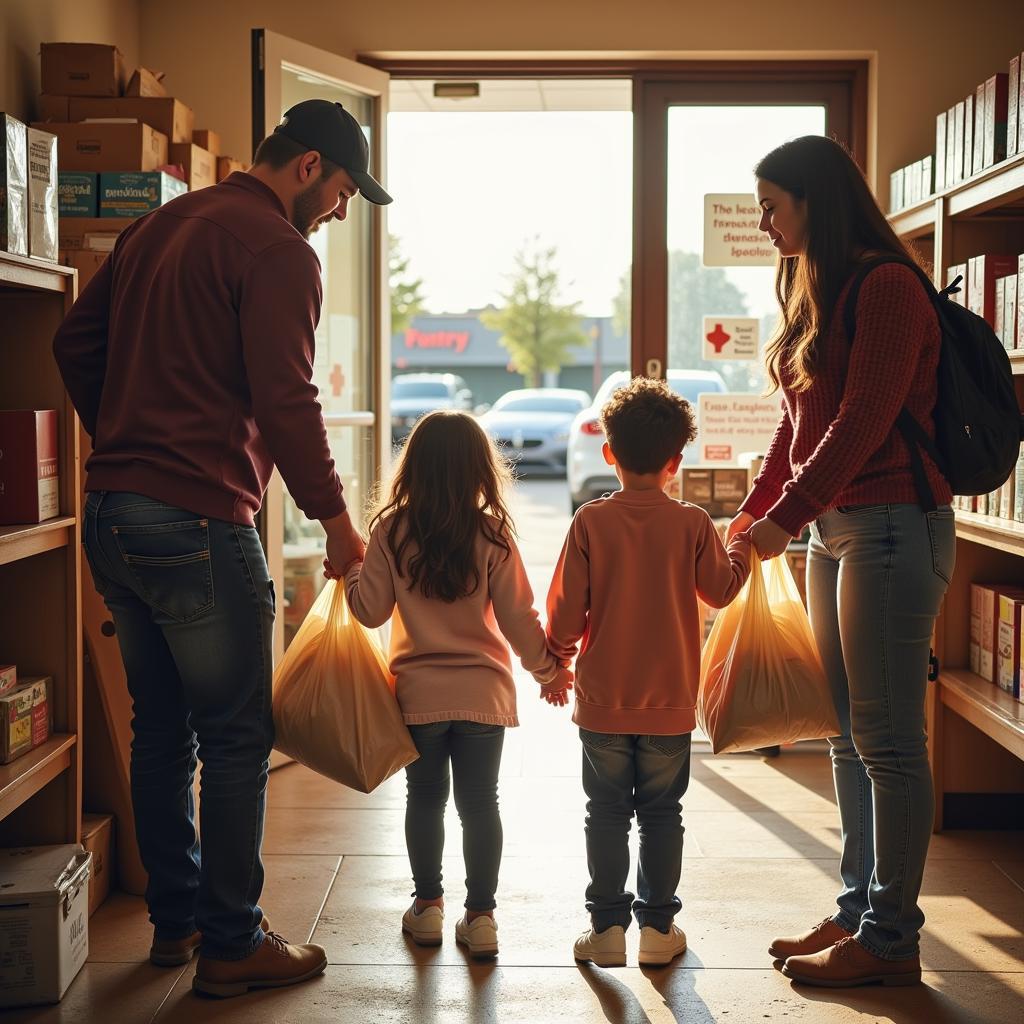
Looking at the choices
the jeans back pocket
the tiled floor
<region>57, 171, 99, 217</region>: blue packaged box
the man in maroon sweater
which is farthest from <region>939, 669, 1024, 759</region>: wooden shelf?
<region>57, 171, 99, 217</region>: blue packaged box

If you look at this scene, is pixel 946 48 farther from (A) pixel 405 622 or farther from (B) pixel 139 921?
(B) pixel 139 921

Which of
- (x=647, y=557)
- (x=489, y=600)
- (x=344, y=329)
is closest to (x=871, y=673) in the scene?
(x=647, y=557)

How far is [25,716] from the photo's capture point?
241 centimetres

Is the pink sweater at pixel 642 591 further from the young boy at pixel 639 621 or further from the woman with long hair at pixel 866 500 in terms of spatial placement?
the woman with long hair at pixel 866 500

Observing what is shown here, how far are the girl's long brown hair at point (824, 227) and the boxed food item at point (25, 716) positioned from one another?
1.62 m

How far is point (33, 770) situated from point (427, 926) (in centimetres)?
85

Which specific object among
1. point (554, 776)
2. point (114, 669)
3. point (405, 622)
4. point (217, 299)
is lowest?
point (554, 776)

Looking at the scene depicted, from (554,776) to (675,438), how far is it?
1.84 m

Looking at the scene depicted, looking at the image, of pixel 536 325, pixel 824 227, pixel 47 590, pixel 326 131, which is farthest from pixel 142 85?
pixel 536 325

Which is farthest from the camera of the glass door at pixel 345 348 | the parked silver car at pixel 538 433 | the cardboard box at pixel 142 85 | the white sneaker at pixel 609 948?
the parked silver car at pixel 538 433

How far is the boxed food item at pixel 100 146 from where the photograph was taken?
3.20m

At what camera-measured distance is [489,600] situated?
2367 mm

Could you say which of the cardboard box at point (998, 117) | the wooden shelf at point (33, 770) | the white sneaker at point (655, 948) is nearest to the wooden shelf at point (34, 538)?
the wooden shelf at point (33, 770)

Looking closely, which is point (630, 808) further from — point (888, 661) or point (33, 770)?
point (33, 770)
